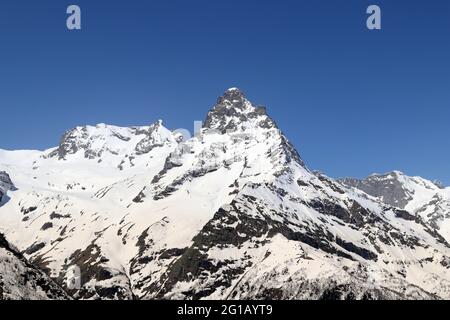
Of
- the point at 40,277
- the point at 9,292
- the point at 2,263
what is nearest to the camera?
the point at 9,292
